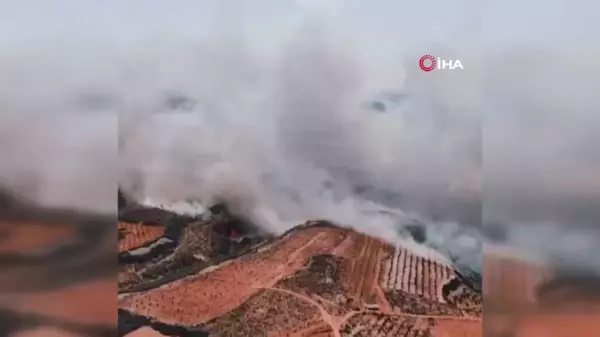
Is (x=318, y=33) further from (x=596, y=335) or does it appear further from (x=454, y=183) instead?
(x=596, y=335)

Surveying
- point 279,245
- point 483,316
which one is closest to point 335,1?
point 279,245

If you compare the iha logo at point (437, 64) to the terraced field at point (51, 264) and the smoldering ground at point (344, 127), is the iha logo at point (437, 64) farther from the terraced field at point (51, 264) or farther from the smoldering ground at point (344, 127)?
the terraced field at point (51, 264)

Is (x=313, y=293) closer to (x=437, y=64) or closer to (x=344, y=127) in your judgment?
(x=344, y=127)

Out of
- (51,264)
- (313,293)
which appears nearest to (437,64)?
(313,293)

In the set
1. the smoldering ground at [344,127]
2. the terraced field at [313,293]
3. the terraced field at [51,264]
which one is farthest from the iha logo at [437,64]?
the terraced field at [51,264]

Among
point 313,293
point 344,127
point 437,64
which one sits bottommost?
point 313,293

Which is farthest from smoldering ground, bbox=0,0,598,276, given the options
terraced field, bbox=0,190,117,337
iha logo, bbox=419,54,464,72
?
terraced field, bbox=0,190,117,337

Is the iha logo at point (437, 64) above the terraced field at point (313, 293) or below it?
above

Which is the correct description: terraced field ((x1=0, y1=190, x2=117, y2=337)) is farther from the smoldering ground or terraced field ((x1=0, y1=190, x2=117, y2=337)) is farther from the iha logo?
the iha logo
